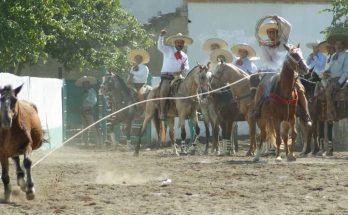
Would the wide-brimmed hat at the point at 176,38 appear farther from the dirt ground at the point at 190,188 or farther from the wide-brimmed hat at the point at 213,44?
the dirt ground at the point at 190,188

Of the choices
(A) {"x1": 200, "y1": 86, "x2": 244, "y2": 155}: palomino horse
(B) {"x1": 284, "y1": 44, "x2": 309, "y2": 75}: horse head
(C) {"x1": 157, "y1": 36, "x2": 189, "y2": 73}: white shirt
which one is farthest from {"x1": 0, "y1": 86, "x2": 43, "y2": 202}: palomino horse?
(C) {"x1": 157, "y1": 36, "x2": 189, "y2": 73}: white shirt

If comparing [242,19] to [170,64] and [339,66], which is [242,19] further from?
[339,66]

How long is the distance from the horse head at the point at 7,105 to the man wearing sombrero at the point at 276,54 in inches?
281

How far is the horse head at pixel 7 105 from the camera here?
1128 cm

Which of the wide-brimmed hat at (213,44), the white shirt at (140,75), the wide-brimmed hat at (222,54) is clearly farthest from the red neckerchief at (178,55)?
the white shirt at (140,75)

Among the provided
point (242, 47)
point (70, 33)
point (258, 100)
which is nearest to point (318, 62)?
point (242, 47)

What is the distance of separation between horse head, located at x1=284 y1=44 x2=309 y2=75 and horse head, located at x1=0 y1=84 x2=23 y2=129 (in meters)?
6.75

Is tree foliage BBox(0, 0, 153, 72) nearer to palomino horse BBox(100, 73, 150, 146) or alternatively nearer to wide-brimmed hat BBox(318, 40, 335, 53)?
palomino horse BBox(100, 73, 150, 146)

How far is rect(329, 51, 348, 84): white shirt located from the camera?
66.9 ft

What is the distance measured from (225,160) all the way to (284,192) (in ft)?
21.0

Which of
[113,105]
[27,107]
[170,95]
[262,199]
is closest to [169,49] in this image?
[170,95]

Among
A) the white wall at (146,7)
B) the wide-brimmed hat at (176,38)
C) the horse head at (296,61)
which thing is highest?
the white wall at (146,7)

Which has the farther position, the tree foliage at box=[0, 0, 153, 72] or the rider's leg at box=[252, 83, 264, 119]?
the tree foliage at box=[0, 0, 153, 72]

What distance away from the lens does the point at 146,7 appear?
51.8 meters
